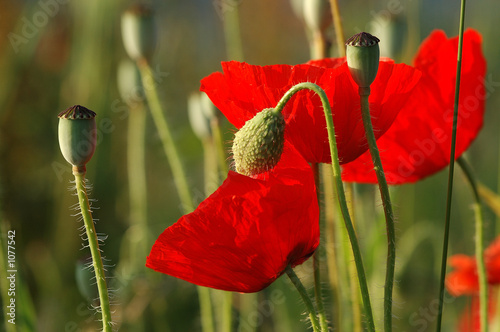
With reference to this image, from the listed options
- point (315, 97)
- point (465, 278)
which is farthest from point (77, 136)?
point (465, 278)

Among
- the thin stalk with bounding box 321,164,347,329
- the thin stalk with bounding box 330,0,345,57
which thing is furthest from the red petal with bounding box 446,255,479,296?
the thin stalk with bounding box 330,0,345,57

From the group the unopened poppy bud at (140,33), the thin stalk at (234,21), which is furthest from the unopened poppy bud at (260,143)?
the thin stalk at (234,21)

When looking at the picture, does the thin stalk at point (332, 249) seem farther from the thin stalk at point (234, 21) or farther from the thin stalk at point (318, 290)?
the thin stalk at point (234, 21)

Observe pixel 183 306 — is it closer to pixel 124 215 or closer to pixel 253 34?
pixel 124 215

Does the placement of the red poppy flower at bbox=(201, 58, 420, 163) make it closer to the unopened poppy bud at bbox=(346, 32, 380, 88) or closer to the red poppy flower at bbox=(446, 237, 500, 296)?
the unopened poppy bud at bbox=(346, 32, 380, 88)

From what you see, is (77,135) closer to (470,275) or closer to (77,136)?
(77,136)

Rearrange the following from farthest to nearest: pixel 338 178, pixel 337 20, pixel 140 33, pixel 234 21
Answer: pixel 234 21 < pixel 140 33 < pixel 337 20 < pixel 338 178

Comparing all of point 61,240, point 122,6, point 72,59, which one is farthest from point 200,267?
point 122,6
